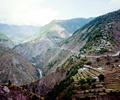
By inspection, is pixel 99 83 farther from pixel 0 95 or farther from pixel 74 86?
pixel 0 95

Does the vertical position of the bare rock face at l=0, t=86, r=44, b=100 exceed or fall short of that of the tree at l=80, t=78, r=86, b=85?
it falls short

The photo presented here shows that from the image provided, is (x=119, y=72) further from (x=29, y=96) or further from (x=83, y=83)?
(x=29, y=96)

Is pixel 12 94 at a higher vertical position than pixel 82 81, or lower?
lower

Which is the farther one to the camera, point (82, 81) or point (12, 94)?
point (82, 81)

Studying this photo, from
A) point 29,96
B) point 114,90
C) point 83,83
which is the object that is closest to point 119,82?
point 114,90

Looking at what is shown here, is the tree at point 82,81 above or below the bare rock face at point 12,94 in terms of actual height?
above

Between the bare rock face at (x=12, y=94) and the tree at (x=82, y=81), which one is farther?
the tree at (x=82, y=81)

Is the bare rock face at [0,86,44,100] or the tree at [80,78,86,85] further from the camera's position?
the tree at [80,78,86,85]

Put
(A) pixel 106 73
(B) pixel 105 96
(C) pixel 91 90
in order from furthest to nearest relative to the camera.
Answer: (A) pixel 106 73 → (C) pixel 91 90 → (B) pixel 105 96

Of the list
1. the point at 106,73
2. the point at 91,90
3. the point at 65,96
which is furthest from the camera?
the point at 106,73

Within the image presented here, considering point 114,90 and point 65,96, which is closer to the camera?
point 114,90
